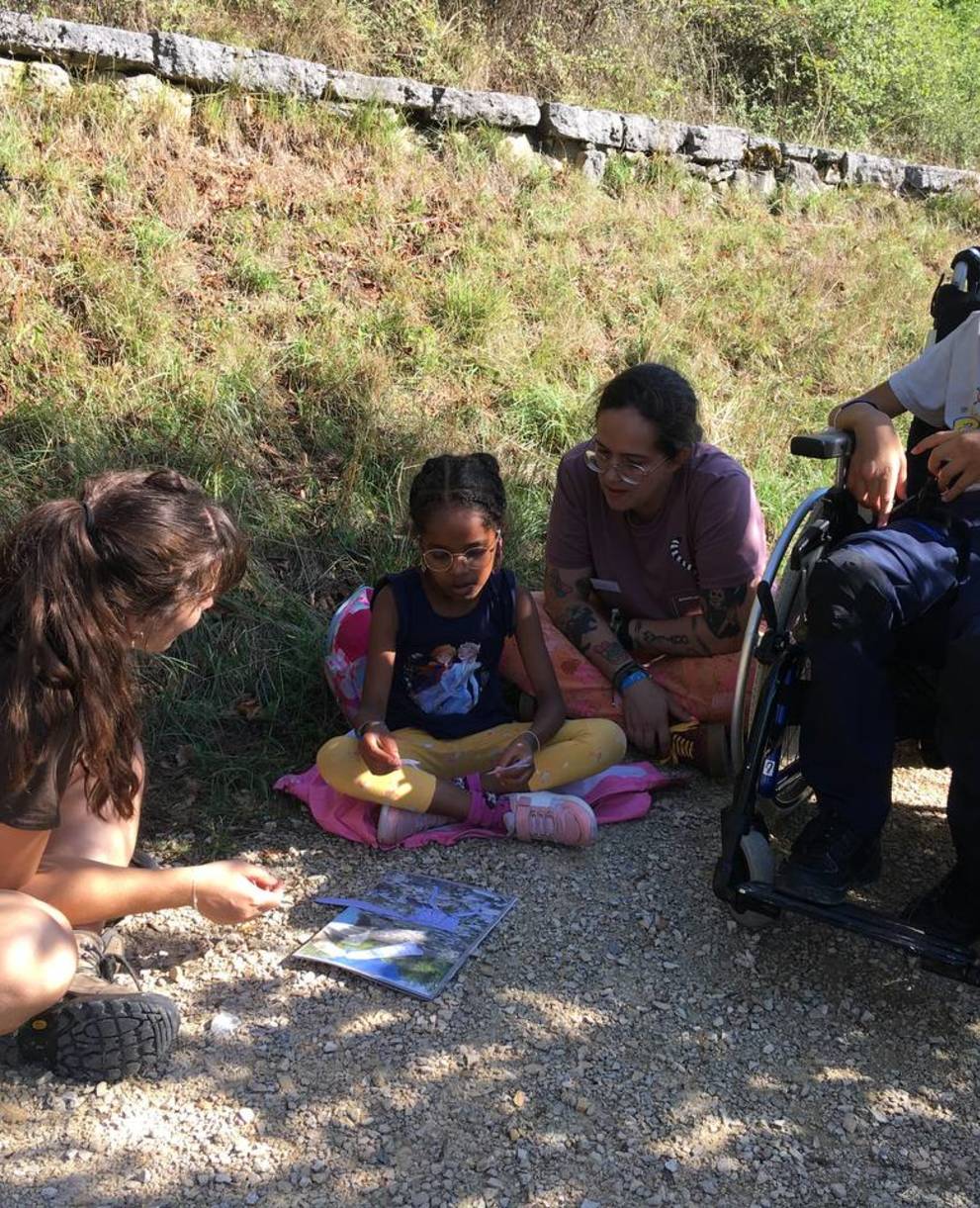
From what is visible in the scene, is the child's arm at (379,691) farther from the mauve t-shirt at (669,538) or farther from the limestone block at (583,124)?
the limestone block at (583,124)

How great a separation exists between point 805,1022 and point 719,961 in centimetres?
24

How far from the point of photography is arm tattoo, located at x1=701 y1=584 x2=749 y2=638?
338 centimetres

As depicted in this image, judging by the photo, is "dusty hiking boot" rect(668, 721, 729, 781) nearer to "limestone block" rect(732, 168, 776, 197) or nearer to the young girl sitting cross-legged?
the young girl sitting cross-legged

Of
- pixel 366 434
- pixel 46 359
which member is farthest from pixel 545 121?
pixel 46 359

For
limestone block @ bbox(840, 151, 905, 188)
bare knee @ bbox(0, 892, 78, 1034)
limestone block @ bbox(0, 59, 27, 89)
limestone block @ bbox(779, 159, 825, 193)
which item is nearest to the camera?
bare knee @ bbox(0, 892, 78, 1034)

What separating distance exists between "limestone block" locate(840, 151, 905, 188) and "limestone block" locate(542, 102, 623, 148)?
7.23 feet

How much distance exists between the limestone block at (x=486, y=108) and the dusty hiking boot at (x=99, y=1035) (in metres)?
5.43

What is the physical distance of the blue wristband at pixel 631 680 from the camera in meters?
3.43

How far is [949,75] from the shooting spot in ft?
33.3

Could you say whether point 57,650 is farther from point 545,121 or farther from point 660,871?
point 545,121

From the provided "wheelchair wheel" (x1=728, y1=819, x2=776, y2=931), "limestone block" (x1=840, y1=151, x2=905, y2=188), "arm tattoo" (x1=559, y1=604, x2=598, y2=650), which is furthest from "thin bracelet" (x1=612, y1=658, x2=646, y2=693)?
"limestone block" (x1=840, y1=151, x2=905, y2=188)

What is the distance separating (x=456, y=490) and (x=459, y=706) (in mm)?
634

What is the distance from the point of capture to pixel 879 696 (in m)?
2.46

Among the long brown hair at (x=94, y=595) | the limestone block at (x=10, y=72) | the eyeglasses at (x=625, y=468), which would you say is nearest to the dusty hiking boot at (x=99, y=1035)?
the long brown hair at (x=94, y=595)
